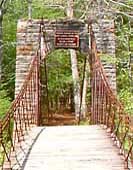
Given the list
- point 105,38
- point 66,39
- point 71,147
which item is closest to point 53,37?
point 66,39

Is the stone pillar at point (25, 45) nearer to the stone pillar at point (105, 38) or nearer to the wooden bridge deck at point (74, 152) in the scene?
the stone pillar at point (105, 38)

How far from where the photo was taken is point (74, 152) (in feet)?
19.4

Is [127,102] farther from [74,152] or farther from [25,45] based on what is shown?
[74,152]

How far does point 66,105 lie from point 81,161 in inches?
566

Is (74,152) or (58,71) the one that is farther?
(58,71)

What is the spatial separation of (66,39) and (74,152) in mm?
5447

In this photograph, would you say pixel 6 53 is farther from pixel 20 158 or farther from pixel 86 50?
pixel 20 158

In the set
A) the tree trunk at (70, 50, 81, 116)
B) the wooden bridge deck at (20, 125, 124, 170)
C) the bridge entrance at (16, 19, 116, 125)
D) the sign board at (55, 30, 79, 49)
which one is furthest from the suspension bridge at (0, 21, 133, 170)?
the tree trunk at (70, 50, 81, 116)

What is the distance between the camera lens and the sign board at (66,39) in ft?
36.0

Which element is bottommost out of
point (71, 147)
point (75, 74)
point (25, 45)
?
point (71, 147)

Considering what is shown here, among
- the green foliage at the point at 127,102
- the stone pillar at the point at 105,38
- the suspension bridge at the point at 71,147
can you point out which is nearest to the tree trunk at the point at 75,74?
the stone pillar at the point at 105,38

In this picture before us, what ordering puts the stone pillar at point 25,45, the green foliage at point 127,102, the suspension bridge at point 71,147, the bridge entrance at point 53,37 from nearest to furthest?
the suspension bridge at point 71,147 < the green foliage at point 127,102 < the stone pillar at point 25,45 < the bridge entrance at point 53,37

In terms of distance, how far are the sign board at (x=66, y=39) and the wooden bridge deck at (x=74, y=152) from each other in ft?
12.6

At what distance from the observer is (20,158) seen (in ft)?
18.5
